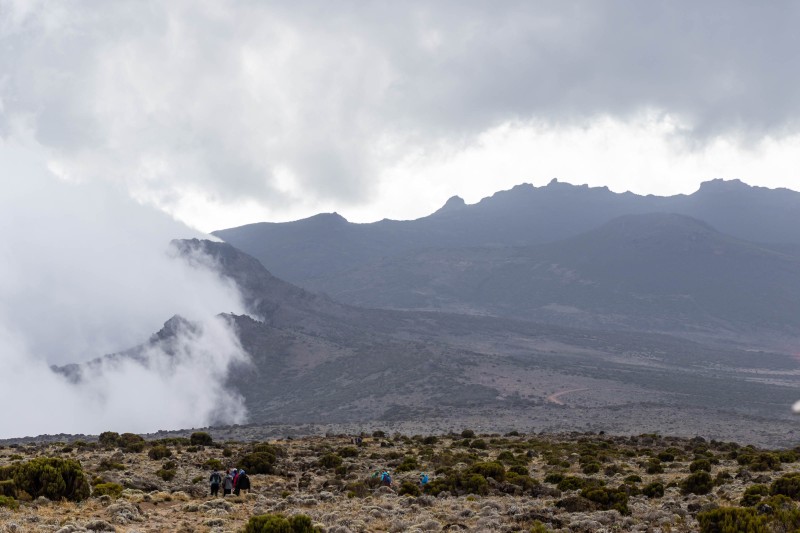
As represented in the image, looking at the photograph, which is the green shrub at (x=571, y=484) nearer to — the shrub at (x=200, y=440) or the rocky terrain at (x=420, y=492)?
the rocky terrain at (x=420, y=492)

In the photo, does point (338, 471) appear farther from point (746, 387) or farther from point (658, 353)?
point (658, 353)

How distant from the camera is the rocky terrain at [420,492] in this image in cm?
2028

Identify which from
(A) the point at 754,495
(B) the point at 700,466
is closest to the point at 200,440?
(B) the point at 700,466

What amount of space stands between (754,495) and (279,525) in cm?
1662

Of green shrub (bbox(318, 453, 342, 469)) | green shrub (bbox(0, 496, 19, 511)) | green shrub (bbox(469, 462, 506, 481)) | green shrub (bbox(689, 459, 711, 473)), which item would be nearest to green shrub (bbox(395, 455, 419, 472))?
green shrub (bbox(318, 453, 342, 469))

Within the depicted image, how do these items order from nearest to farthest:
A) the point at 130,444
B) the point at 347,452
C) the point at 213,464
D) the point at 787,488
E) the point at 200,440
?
1. the point at 787,488
2. the point at 213,464
3. the point at 347,452
4. the point at 130,444
5. the point at 200,440

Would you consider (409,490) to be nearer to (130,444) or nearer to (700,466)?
(700,466)

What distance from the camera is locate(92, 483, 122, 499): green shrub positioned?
24219mm

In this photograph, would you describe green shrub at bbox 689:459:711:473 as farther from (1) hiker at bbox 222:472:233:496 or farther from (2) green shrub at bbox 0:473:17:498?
(2) green shrub at bbox 0:473:17:498

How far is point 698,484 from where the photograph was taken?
27.8 m

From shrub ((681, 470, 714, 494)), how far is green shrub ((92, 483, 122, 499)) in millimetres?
21039

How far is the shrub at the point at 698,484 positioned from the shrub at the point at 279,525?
55.6 feet

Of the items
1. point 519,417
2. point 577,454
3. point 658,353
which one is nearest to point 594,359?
point 658,353

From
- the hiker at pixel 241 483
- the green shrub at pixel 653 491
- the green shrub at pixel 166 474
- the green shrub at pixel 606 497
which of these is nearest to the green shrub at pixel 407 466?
the hiker at pixel 241 483
